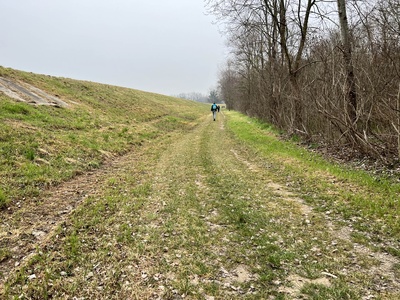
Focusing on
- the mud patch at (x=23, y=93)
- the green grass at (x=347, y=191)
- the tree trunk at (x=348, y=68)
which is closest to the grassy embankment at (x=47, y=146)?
the mud patch at (x=23, y=93)

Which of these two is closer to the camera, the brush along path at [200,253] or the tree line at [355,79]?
the brush along path at [200,253]

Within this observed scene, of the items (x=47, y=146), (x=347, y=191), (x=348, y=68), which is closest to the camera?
(x=347, y=191)

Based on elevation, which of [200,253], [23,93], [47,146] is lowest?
[200,253]

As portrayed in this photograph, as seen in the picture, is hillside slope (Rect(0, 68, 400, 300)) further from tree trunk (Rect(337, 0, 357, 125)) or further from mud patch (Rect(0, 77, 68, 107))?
mud patch (Rect(0, 77, 68, 107))

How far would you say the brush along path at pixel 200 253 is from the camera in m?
3.87

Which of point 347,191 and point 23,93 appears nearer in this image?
point 347,191

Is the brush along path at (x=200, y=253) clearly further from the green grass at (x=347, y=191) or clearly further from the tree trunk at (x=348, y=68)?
the tree trunk at (x=348, y=68)

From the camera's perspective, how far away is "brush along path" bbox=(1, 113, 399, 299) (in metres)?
3.87

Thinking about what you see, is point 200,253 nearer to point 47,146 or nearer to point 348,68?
point 47,146

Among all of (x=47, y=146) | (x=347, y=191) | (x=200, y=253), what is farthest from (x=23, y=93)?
(x=347, y=191)

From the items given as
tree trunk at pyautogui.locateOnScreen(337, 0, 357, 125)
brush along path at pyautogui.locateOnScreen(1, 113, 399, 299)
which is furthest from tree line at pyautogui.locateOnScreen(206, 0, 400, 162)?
brush along path at pyautogui.locateOnScreen(1, 113, 399, 299)

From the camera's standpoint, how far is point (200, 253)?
485 cm

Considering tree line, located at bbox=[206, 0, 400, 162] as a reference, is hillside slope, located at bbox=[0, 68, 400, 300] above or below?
below

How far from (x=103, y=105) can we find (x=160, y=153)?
1771 cm
